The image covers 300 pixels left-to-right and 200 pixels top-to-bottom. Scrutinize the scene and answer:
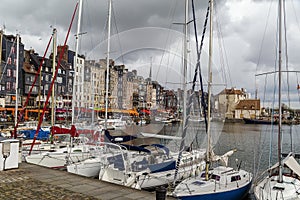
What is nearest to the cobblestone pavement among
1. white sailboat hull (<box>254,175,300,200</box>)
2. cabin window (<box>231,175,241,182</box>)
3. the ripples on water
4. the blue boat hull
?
the blue boat hull

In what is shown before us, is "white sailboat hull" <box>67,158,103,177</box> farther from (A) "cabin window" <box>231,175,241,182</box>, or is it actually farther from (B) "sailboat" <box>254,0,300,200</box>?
(B) "sailboat" <box>254,0,300,200</box>

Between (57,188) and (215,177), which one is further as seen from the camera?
(215,177)

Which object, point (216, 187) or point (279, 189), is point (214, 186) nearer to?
point (216, 187)

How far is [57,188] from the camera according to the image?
30.1 feet

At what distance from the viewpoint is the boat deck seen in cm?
835

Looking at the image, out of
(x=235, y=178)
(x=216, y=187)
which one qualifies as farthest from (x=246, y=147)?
(x=216, y=187)

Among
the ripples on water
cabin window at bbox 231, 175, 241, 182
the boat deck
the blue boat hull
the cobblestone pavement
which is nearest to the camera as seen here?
the cobblestone pavement

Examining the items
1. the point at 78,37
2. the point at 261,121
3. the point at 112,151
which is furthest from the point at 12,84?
the point at 261,121

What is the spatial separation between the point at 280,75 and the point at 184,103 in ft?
19.3

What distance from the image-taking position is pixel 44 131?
34.0m

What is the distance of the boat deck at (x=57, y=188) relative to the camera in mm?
8352

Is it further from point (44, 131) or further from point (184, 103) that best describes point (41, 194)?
point (44, 131)

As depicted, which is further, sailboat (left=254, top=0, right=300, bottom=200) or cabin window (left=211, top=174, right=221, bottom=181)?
cabin window (left=211, top=174, right=221, bottom=181)

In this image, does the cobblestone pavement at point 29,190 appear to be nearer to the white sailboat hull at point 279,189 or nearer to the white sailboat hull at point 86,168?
the white sailboat hull at point 86,168
